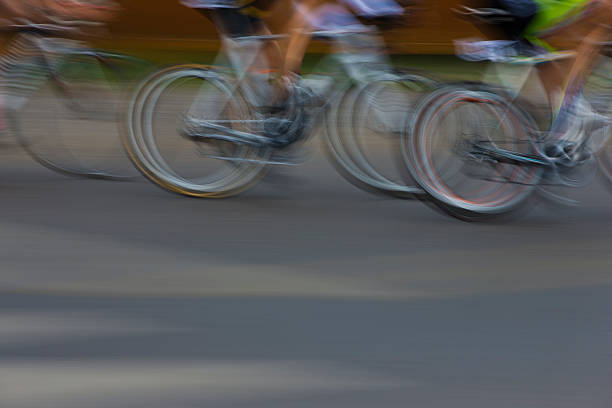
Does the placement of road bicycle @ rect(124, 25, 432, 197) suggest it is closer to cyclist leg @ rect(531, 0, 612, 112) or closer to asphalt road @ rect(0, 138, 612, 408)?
asphalt road @ rect(0, 138, 612, 408)

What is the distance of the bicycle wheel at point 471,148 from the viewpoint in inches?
202

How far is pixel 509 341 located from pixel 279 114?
228 cm

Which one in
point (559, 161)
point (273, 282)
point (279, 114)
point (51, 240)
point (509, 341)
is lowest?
point (509, 341)

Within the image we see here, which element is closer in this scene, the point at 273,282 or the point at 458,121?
the point at 273,282

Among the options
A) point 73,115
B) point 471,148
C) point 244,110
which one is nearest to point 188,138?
point 244,110

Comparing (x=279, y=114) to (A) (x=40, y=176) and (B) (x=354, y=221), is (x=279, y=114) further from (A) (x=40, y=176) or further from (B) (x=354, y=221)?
(A) (x=40, y=176)

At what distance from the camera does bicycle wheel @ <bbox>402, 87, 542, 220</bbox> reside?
514 cm

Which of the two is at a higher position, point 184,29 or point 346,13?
point 184,29

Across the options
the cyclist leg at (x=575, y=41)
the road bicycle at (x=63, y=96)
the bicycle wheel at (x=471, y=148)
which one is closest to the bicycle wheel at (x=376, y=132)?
the bicycle wheel at (x=471, y=148)

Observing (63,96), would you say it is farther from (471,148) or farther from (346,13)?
(471,148)

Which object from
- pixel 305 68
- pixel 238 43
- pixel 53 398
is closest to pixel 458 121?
pixel 305 68

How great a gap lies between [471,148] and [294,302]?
1692 millimetres

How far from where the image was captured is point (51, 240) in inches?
186

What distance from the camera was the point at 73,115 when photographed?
602 centimetres
